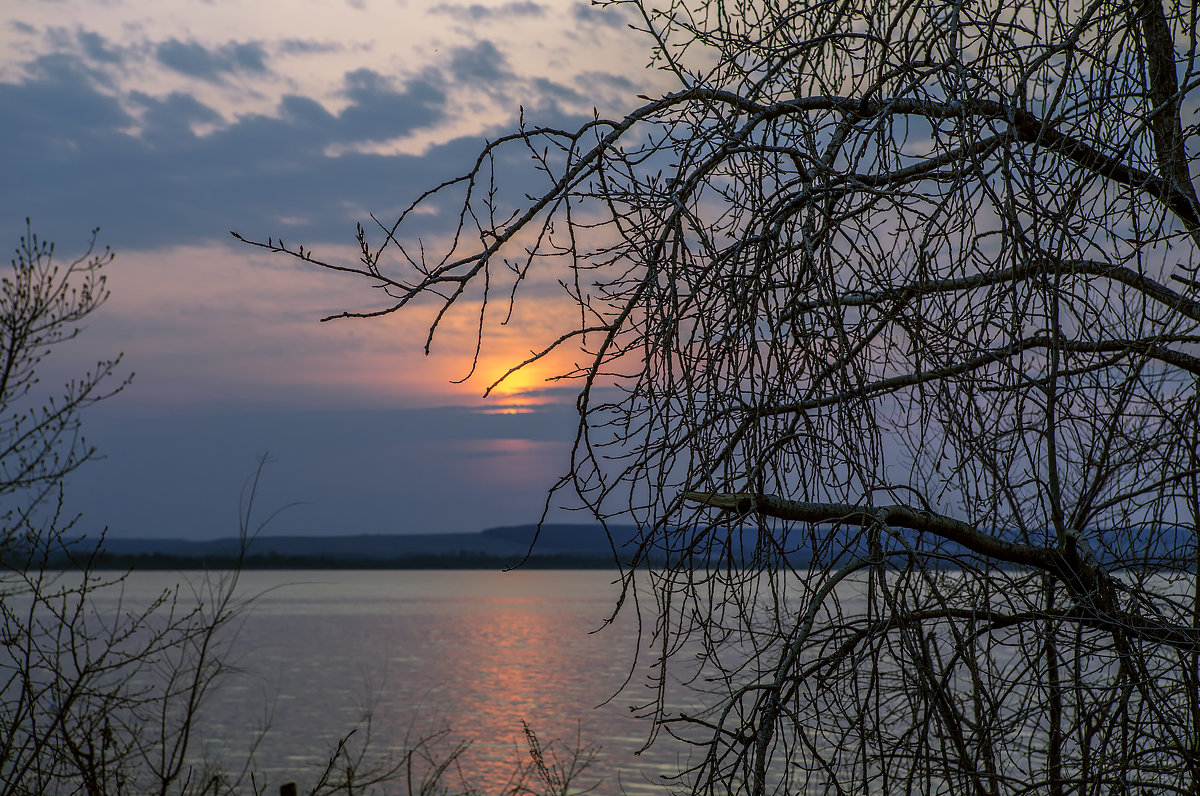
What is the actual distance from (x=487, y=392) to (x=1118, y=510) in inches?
111

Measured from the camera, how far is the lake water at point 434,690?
20.2m

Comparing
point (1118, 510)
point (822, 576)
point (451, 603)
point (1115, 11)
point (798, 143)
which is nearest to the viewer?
point (822, 576)

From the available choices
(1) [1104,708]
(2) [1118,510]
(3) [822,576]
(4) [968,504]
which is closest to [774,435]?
(3) [822,576]

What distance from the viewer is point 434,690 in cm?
3572

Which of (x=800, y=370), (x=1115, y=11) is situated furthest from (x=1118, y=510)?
(x=800, y=370)

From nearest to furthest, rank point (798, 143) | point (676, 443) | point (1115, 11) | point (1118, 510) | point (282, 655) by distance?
1. point (676, 443)
2. point (798, 143)
3. point (1115, 11)
4. point (1118, 510)
5. point (282, 655)

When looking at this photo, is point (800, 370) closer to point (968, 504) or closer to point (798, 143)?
point (798, 143)

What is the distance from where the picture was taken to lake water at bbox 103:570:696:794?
66.3ft

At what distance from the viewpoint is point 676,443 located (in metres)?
2.56

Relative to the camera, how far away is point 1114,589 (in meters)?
3.10

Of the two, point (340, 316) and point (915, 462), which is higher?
point (340, 316)

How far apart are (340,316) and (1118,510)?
3093 millimetres

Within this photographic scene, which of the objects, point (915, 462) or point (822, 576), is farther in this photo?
point (915, 462)

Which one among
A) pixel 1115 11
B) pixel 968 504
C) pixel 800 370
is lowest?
pixel 968 504
